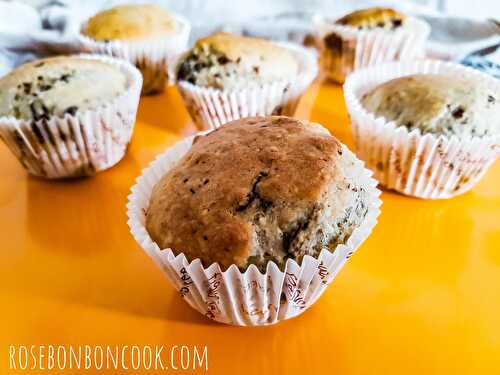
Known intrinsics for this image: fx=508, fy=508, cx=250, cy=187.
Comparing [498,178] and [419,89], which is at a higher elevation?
[419,89]

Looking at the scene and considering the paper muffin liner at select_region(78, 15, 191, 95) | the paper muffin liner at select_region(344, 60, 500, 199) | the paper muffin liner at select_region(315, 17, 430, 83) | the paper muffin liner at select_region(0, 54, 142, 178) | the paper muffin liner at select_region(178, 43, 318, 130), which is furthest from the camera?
the paper muffin liner at select_region(315, 17, 430, 83)

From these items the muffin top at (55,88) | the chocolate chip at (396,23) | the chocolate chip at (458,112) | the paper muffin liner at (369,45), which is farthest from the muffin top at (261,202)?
the chocolate chip at (396,23)

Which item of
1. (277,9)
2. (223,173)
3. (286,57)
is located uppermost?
(223,173)

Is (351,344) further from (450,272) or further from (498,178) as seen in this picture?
(498,178)

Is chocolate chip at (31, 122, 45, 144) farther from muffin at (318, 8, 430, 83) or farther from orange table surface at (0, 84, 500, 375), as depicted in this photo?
muffin at (318, 8, 430, 83)

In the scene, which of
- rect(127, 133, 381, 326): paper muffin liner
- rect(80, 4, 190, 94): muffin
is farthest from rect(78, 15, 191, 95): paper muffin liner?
rect(127, 133, 381, 326): paper muffin liner

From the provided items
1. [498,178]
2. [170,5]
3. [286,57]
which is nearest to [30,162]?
[286,57]

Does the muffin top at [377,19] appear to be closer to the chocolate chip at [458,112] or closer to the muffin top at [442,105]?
the muffin top at [442,105]

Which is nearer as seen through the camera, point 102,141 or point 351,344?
point 351,344
